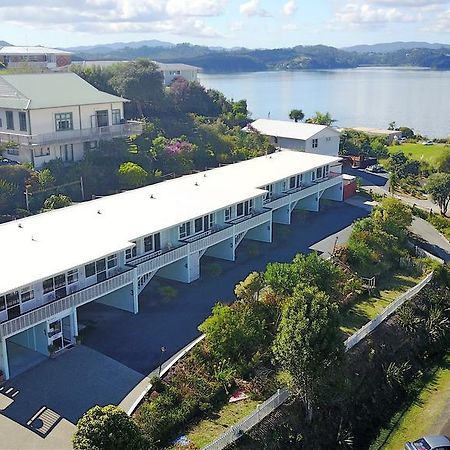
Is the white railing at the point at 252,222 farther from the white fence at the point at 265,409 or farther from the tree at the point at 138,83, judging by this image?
the tree at the point at 138,83

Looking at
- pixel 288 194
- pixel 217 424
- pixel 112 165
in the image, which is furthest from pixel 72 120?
pixel 217 424

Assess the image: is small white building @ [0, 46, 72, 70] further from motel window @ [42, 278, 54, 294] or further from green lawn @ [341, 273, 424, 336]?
motel window @ [42, 278, 54, 294]

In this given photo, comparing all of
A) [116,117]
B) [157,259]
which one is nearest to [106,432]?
[157,259]

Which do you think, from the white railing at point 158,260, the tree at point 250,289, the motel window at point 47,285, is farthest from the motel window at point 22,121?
the tree at point 250,289

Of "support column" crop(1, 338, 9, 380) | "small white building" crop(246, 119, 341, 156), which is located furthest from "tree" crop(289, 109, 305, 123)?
"support column" crop(1, 338, 9, 380)

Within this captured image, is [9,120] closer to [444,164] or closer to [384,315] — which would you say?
[384,315]

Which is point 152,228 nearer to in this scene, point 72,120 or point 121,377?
point 121,377
